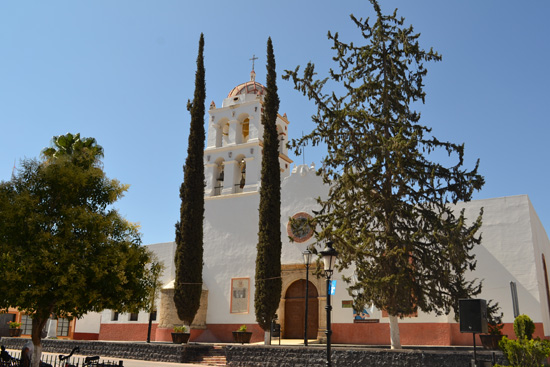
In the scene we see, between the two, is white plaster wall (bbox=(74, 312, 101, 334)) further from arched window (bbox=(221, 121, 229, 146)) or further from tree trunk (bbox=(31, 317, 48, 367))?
tree trunk (bbox=(31, 317, 48, 367))

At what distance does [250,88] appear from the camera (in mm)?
28562

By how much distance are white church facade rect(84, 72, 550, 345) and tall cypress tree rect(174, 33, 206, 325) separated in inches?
82.3

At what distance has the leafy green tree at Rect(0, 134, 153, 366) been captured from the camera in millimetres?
10914

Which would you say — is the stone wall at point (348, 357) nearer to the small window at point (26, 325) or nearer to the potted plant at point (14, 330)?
the potted plant at point (14, 330)

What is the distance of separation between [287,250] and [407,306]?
8.75 meters

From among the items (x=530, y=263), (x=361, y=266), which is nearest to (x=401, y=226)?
(x=361, y=266)

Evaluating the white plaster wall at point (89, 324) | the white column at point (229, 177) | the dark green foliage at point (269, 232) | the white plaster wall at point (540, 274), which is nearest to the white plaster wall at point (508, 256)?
the white plaster wall at point (540, 274)

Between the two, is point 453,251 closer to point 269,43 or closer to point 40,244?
point 40,244

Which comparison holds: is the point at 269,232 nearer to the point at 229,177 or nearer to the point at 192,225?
the point at 192,225

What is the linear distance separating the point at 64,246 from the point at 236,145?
1546cm

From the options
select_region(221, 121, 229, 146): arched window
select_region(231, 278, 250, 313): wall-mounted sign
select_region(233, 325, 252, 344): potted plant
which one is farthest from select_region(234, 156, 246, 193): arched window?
select_region(233, 325, 252, 344): potted plant

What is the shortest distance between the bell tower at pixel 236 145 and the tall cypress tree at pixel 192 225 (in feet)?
8.85

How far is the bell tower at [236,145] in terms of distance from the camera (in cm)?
2573

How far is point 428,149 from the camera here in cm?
1642
